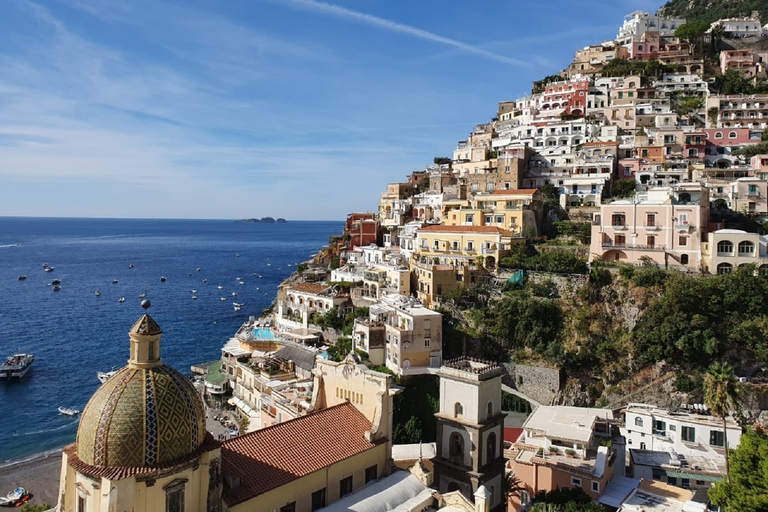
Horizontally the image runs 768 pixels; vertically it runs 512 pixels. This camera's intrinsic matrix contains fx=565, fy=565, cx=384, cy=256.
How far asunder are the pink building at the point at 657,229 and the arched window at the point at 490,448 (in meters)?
27.6

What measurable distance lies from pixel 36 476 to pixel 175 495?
1084 inches

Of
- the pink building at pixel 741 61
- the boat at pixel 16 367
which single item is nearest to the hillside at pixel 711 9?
the pink building at pixel 741 61

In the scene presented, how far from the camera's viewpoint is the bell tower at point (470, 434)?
74.8ft

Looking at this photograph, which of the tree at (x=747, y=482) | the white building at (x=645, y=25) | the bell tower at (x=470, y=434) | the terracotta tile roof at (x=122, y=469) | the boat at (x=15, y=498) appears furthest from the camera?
the white building at (x=645, y=25)

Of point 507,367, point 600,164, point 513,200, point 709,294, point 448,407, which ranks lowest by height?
point 507,367

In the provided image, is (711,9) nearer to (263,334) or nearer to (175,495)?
(263,334)

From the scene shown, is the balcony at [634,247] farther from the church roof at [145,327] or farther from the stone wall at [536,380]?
the church roof at [145,327]

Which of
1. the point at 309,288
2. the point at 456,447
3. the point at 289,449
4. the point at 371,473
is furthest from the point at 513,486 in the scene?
the point at 309,288

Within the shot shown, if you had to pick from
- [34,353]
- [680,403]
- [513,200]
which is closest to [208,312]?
[34,353]

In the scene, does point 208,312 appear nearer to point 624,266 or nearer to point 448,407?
point 624,266

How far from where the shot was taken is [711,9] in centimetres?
11550

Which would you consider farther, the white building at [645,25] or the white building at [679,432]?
the white building at [645,25]

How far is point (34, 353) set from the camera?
59.5 metres

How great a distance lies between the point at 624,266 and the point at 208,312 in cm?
5854
